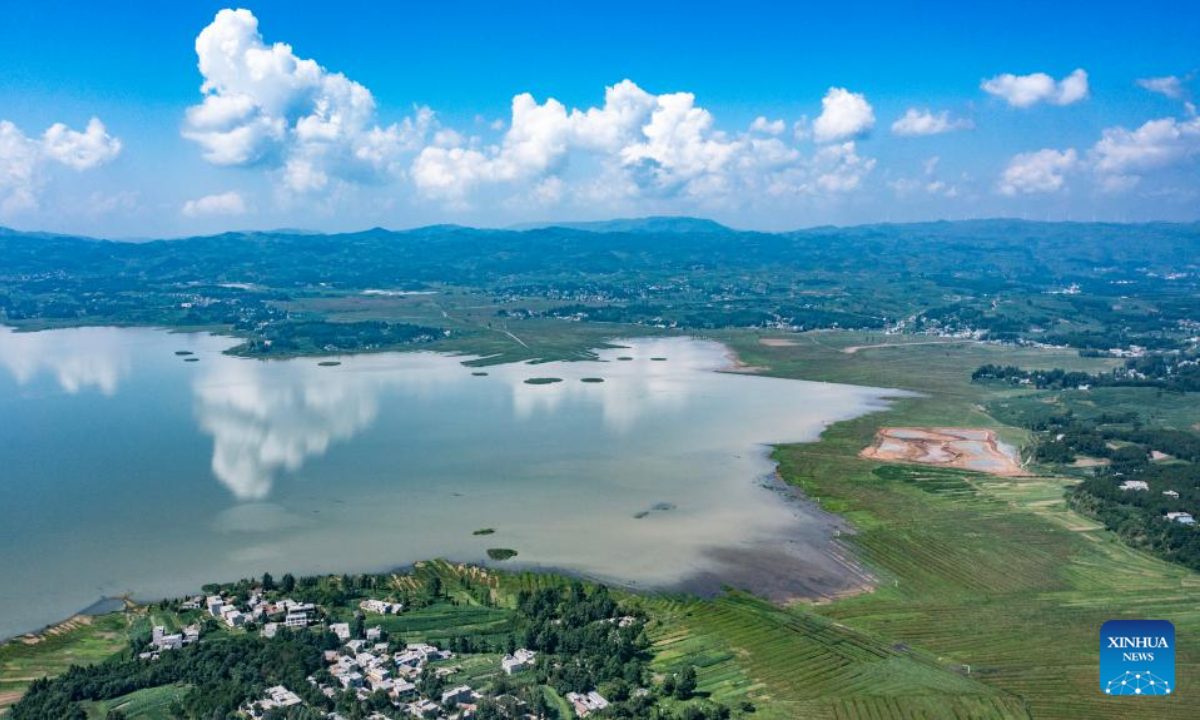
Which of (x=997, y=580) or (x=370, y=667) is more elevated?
(x=370, y=667)

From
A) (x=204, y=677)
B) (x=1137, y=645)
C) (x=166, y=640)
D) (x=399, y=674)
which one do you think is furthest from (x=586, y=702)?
(x=1137, y=645)

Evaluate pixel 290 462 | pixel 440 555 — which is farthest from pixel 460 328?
pixel 440 555

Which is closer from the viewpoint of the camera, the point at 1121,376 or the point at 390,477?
the point at 390,477

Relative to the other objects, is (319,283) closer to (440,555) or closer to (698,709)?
(440,555)

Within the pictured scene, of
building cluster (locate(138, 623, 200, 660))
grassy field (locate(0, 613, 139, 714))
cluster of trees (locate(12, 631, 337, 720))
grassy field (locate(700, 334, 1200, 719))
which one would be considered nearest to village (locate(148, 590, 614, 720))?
building cluster (locate(138, 623, 200, 660))

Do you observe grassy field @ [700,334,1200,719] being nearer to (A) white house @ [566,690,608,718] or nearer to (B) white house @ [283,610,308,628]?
(A) white house @ [566,690,608,718]

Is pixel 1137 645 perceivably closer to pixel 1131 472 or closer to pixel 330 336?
pixel 1131 472

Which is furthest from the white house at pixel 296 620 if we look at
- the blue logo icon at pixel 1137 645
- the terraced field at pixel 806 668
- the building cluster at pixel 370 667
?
the blue logo icon at pixel 1137 645

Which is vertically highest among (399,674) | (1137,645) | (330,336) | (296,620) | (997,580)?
(1137,645)

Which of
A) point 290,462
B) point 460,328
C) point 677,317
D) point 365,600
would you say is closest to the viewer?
point 365,600
